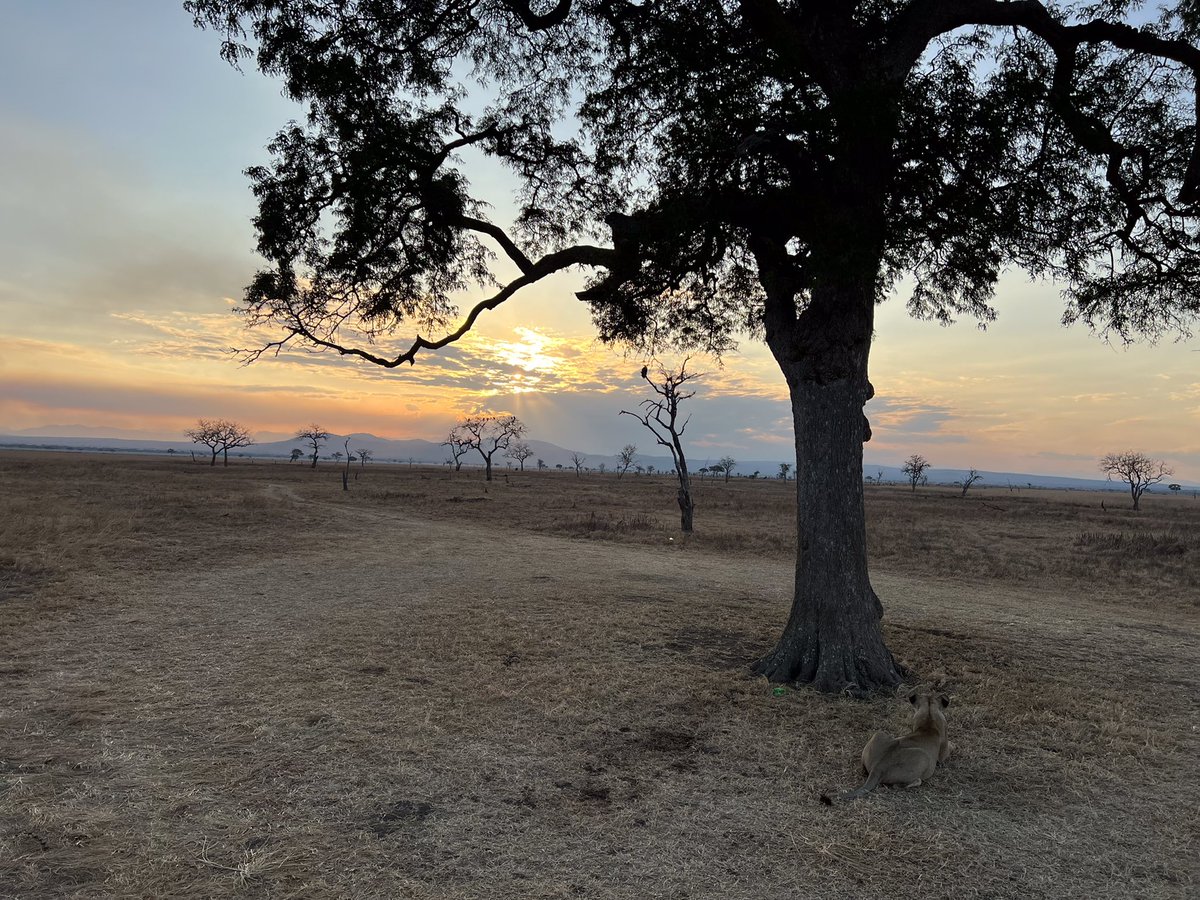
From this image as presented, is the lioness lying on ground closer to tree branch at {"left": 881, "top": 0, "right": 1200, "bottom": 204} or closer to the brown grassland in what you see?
the brown grassland

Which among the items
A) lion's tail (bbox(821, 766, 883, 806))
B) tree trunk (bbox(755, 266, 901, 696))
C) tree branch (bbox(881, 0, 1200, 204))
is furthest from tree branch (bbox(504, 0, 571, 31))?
lion's tail (bbox(821, 766, 883, 806))

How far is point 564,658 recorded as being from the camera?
9.11 m

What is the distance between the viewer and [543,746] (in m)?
6.19

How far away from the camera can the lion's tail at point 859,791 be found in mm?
5098

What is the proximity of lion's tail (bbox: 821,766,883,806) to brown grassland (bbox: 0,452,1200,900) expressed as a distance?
0.31 ft

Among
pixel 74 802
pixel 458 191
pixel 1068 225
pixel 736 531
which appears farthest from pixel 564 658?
pixel 736 531

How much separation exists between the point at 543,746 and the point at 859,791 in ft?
9.46

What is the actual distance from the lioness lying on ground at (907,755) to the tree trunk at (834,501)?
6.69 ft

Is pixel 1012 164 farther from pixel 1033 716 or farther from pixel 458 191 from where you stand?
pixel 458 191

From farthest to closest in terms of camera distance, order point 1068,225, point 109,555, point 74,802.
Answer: point 109,555 < point 1068,225 < point 74,802

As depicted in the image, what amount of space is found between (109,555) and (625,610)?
545 inches

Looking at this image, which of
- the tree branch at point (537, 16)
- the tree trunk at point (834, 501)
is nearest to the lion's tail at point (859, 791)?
the tree trunk at point (834, 501)

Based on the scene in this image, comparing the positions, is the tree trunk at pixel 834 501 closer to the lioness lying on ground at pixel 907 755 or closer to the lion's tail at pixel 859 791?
the lioness lying on ground at pixel 907 755

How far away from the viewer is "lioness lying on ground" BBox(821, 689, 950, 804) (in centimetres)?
536
